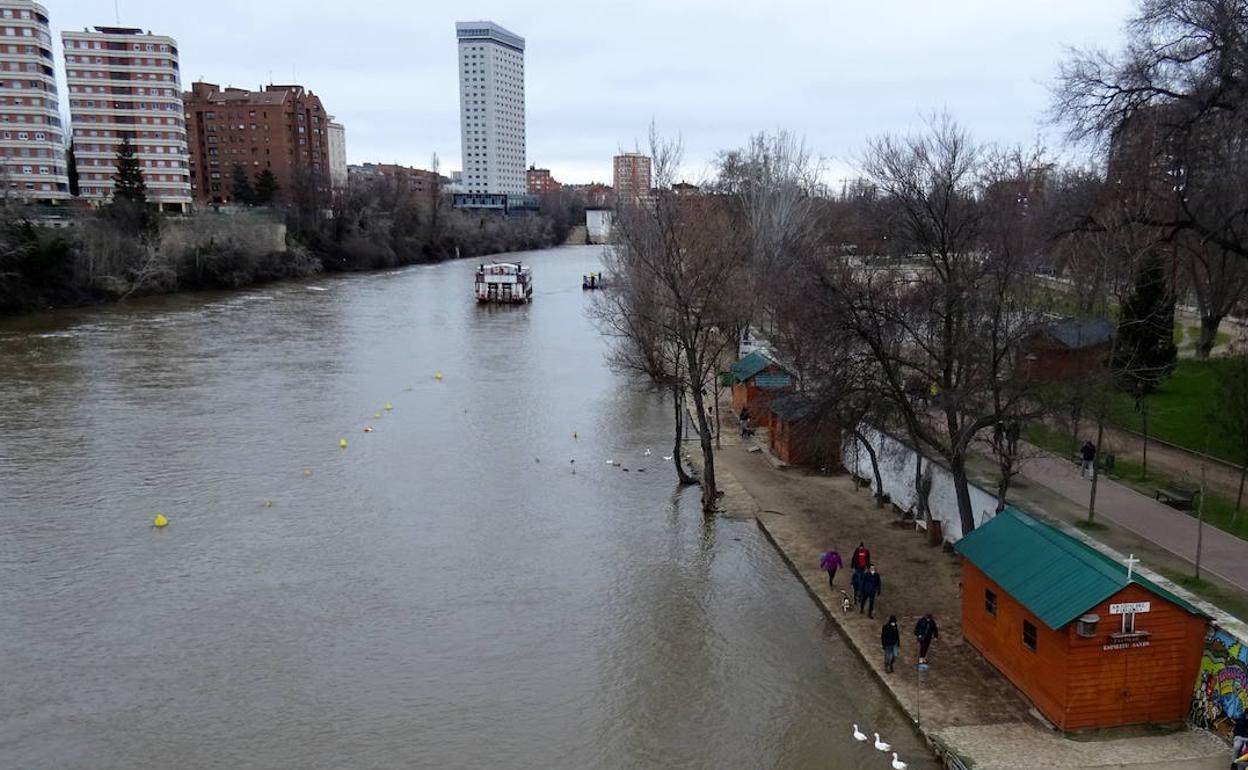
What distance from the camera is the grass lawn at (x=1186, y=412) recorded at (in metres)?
21.6

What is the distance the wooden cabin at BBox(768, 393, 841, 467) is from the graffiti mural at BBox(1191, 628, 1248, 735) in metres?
9.12

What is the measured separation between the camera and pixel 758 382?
102 feet

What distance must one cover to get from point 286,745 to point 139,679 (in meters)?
3.74

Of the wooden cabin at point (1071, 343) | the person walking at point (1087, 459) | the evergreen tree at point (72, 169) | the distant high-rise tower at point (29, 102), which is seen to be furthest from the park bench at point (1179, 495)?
the evergreen tree at point (72, 169)

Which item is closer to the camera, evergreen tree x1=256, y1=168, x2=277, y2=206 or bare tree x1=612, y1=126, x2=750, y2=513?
bare tree x1=612, y1=126, x2=750, y2=513

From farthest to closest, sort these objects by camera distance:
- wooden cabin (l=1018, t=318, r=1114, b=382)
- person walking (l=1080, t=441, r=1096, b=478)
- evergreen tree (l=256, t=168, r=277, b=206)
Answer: evergreen tree (l=256, t=168, r=277, b=206)
wooden cabin (l=1018, t=318, r=1114, b=382)
person walking (l=1080, t=441, r=1096, b=478)

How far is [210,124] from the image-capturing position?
11856cm

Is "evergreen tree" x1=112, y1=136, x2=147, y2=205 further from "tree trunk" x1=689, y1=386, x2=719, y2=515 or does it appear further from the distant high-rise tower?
"tree trunk" x1=689, y1=386, x2=719, y2=515

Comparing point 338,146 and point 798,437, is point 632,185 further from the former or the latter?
point 338,146

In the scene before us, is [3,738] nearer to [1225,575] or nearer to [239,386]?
[1225,575]

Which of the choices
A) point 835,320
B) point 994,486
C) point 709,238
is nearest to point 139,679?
point 835,320

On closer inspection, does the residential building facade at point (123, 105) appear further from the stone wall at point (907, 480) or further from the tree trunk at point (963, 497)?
the tree trunk at point (963, 497)

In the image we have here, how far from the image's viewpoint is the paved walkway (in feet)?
49.9

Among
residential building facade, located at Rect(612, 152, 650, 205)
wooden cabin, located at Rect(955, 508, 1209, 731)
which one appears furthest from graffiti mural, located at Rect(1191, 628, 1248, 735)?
residential building facade, located at Rect(612, 152, 650, 205)
